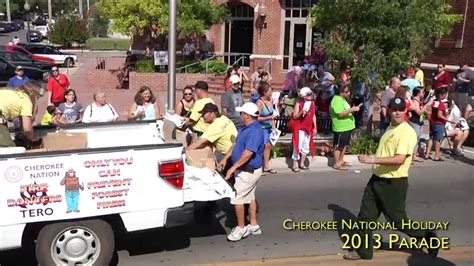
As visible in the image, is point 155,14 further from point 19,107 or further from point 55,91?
point 19,107

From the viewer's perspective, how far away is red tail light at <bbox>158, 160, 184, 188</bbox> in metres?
5.12

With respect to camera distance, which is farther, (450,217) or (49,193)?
(450,217)

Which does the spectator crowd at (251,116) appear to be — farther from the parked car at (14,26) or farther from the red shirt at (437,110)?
the parked car at (14,26)

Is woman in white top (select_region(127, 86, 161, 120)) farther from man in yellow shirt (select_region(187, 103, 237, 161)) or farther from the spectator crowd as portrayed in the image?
man in yellow shirt (select_region(187, 103, 237, 161))

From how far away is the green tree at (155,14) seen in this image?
19.8 metres

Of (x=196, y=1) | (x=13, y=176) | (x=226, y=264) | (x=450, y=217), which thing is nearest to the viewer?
(x=13, y=176)

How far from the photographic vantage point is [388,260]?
568cm

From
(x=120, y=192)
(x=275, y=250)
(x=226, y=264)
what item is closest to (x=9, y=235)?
(x=120, y=192)

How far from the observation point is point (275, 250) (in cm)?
600

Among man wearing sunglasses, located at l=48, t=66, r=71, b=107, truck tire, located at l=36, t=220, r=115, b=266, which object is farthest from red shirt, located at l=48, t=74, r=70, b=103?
truck tire, located at l=36, t=220, r=115, b=266

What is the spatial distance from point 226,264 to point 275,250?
27.5 inches

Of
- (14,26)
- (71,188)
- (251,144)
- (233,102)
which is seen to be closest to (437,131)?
(233,102)

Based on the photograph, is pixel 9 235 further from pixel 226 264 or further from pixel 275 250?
pixel 275 250

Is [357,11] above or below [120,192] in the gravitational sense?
above
